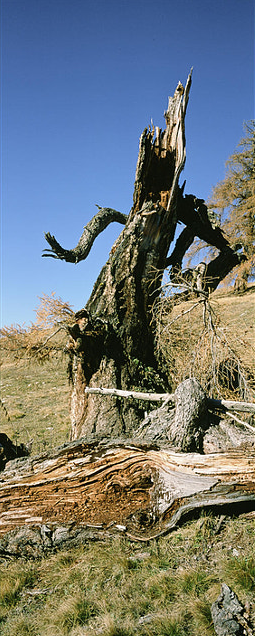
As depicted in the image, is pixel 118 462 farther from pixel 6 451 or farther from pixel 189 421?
pixel 6 451

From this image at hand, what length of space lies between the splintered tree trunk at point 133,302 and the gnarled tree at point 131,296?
2cm

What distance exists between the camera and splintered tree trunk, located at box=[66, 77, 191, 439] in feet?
19.6

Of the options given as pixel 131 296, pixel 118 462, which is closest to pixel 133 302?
pixel 131 296

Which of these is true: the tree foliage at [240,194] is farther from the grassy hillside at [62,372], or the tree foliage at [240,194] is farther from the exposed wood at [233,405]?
the exposed wood at [233,405]

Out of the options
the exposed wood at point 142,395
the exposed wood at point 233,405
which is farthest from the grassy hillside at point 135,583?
the exposed wood at point 142,395

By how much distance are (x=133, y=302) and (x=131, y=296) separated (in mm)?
110

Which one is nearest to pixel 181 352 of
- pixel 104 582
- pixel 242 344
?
pixel 242 344

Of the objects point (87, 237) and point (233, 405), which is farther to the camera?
point (87, 237)

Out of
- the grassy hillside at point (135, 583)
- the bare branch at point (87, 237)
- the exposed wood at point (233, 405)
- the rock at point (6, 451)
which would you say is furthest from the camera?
the bare branch at point (87, 237)

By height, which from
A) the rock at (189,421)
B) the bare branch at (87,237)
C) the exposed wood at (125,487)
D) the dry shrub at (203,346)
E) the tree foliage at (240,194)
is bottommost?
the exposed wood at (125,487)

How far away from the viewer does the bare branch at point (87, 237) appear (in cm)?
579

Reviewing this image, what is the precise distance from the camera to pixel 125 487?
3.60 meters

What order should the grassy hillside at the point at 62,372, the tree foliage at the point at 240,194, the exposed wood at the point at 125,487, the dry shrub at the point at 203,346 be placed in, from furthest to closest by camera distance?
1. the tree foliage at the point at 240,194
2. the grassy hillside at the point at 62,372
3. the dry shrub at the point at 203,346
4. the exposed wood at the point at 125,487

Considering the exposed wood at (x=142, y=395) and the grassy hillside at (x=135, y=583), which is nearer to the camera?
the grassy hillside at (x=135, y=583)
